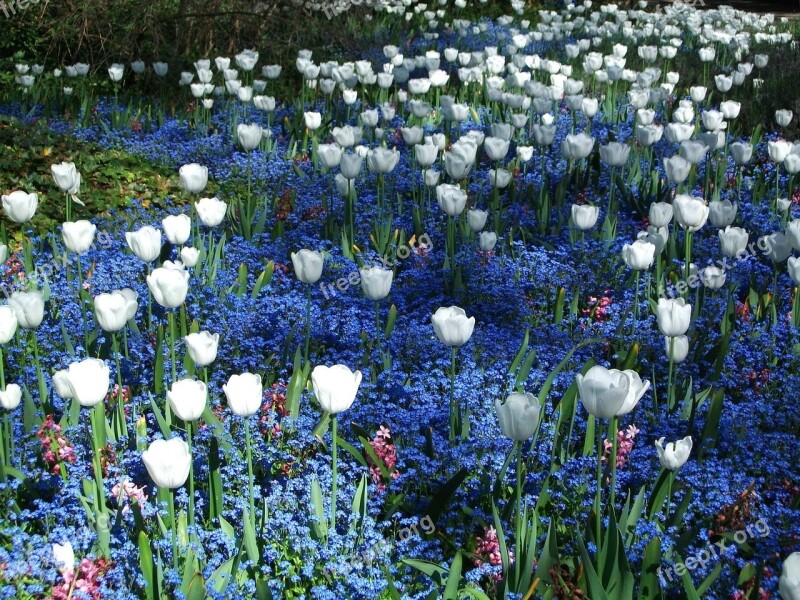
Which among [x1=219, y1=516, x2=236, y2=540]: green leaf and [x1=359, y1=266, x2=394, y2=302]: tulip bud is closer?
[x1=219, y1=516, x2=236, y2=540]: green leaf

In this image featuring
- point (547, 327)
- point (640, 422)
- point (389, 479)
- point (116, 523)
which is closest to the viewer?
point (116, 523)

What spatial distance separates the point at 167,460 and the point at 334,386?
45 cm

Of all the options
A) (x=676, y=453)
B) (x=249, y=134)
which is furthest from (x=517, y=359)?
(x=249, y=134)

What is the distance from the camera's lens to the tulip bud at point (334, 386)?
2.41 m

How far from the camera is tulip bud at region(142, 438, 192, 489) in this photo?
7.20ft

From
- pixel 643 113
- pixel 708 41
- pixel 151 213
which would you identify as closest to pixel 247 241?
pixel 151 213

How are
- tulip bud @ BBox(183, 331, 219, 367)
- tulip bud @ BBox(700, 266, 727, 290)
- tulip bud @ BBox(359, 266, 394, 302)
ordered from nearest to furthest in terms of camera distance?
→ tulip bud @ BBox(183, 331, 219, 367) → tulip bud @ BBox(359, 266, 394, 302) → tulip bud @ BBox(700, 266, 727, 290)

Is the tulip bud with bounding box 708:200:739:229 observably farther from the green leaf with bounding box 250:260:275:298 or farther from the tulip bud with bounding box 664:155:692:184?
the green leaf with bounding box 250:260:275:298

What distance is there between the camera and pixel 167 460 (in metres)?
2.22

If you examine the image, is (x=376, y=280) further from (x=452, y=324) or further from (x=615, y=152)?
(x=615, y=152)

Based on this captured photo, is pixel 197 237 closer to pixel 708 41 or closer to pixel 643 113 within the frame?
pixel 643 113

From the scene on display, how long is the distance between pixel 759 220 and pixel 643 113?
1036 millimetres

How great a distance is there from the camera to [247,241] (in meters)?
4.63

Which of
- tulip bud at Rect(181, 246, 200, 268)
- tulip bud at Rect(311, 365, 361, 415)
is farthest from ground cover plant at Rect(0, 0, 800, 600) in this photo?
tulip bud at Rect(181, 246, 200, 268)
